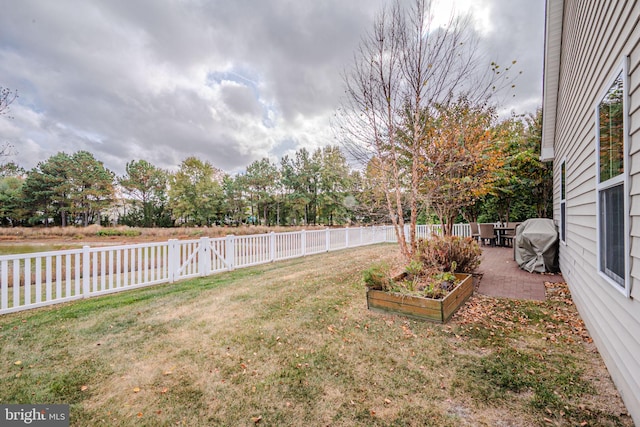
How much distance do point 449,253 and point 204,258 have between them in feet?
18.0

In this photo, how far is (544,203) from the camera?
11.0 meters

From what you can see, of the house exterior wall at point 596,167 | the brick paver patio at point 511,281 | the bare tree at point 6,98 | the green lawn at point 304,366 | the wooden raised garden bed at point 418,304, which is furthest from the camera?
the bare tree at point 6,98

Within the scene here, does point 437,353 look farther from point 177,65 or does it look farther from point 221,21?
point 177,65

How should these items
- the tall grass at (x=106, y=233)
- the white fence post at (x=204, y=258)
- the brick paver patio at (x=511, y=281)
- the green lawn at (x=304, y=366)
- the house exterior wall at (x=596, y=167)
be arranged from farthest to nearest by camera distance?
the tall grass at (x=106, y=233) < the white fence post at (x=204, y=258) < the brick paver patio at (x=511, y=281) < the green lawn at (x=304, y=366) < the house exterior wall at (x=596, y=167)

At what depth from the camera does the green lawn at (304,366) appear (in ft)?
6.04

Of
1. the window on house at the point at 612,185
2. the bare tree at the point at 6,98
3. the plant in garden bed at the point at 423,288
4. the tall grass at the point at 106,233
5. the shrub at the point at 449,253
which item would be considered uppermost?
the bare tree at the point at 6,98

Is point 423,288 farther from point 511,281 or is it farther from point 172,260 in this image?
point 172,260

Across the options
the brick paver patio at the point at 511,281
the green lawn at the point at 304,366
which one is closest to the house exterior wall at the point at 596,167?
the green lawn at the point at 304,366

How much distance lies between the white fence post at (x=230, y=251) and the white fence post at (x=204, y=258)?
0.53 m

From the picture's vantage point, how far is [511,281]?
5.28 meters

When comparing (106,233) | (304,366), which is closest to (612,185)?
(304,366)

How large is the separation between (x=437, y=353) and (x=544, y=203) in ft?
39.2

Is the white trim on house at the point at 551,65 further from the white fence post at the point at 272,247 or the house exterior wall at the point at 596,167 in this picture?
the white fence post at the point at 272,247

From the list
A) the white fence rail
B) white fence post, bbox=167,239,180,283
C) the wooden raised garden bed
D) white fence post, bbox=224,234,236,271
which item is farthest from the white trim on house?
white fence post, bbox=167,239,180,283
